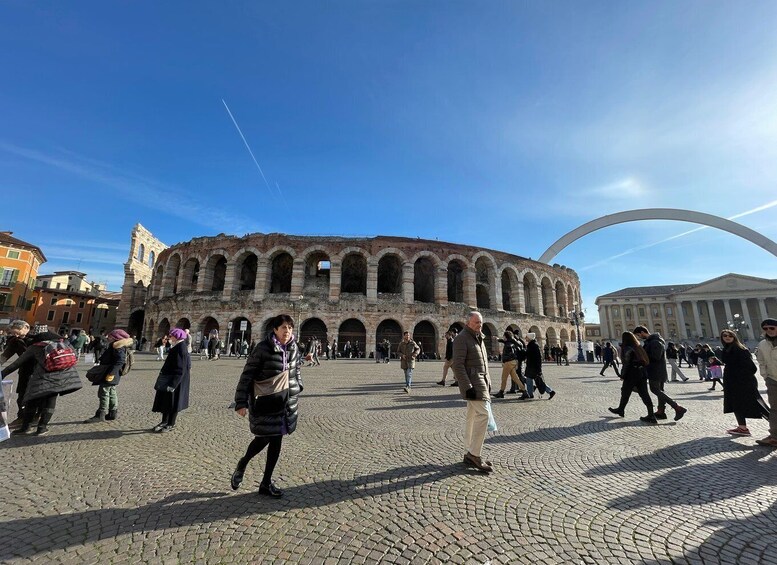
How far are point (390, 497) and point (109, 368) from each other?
532cm

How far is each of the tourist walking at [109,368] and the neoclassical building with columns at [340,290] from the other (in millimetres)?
19341

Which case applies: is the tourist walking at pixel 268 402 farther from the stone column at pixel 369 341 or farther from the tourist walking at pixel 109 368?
the stone column at pixel 369 341

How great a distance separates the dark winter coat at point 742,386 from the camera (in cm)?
546

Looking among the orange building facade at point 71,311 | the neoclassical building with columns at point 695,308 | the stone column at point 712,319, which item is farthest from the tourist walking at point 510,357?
the stone column at point 712,319

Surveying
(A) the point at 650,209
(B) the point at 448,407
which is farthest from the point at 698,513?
(A) the point at 650,209

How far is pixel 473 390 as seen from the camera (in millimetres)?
3943

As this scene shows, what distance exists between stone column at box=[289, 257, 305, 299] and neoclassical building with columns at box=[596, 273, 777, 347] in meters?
65.1

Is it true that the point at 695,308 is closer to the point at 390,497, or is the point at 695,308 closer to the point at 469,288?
the point at 469,288

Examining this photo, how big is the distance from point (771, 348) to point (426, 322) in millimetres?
23253

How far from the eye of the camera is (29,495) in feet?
10.3

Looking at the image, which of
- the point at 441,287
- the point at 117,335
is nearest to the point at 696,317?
the point at 441,287

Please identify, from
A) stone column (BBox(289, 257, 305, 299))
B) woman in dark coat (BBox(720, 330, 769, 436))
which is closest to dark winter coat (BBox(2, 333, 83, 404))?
woman in dark coat (BBox(720, 330, 769, 436))

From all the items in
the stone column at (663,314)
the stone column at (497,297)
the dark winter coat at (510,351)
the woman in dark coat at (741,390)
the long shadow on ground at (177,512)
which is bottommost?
the long shadow on ground at (177,512)

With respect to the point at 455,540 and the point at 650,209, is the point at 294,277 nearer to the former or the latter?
the point at 455,540
